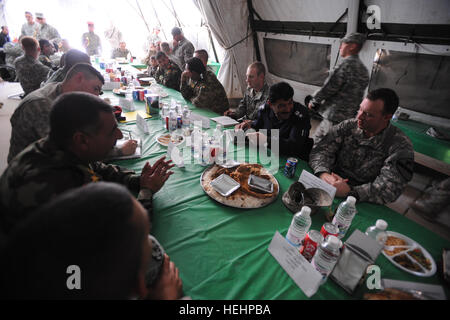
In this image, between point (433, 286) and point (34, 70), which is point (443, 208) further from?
point (34, 70)

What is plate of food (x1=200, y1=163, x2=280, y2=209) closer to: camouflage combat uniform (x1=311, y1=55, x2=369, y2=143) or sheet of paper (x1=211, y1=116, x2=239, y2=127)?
sheet of paper (x1=211, y1=116, x2=239, y2=127)

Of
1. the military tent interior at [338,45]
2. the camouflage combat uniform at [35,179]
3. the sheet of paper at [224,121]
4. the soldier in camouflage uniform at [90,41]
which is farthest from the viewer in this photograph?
the soldier in camouflage uniform at [90,41]

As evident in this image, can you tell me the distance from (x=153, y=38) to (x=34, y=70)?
6249 millimetres

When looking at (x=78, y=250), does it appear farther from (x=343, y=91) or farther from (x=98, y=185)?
(x=343, y=91)

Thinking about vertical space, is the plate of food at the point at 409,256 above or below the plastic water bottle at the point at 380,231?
below

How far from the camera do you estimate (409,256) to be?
3.83 feet

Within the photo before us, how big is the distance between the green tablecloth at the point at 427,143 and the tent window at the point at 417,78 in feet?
1.45

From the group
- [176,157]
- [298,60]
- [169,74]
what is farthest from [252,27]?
[176,157]

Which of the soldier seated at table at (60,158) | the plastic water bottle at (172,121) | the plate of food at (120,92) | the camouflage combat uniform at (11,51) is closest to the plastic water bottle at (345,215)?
the soldier seated at table at (60,158)

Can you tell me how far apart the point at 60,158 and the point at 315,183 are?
59.1 inches

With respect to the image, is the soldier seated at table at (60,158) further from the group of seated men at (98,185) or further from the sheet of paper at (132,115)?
the sheet of paper at (132,115)

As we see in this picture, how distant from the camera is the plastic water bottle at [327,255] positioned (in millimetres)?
981

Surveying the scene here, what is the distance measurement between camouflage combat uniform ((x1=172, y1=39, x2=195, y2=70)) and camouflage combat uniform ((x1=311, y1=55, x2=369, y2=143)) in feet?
13.2

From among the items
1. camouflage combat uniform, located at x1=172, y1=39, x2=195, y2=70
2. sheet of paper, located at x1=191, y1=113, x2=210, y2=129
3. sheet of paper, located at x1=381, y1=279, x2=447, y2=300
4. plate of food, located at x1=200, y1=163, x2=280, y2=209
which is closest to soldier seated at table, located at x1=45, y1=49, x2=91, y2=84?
sheet of paper, located at x1=191, y1=113, x2=210, y2=129
